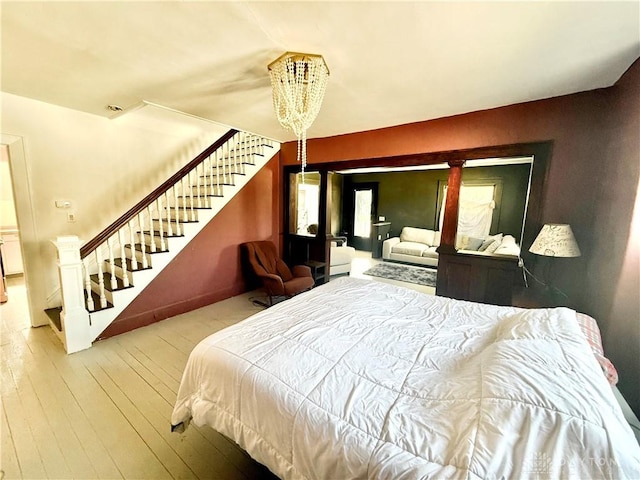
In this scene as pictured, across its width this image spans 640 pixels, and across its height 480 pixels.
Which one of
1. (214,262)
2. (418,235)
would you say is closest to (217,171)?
(214,262)

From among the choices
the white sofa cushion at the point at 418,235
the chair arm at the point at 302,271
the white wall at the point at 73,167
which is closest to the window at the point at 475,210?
the white sofa cushion at the point at 418,235

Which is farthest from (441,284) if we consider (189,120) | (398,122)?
(189,120)

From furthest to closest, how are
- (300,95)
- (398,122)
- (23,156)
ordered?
(398,122), (23,156), (300,95)

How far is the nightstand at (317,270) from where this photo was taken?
4223mm

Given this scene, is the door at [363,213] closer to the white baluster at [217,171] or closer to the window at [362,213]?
the window at [362,213]

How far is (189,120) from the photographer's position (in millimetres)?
3623

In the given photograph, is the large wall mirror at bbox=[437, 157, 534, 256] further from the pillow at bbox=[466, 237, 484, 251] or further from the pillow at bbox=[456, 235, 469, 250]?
the pillow at bbox=[456, 235, 469, 250]

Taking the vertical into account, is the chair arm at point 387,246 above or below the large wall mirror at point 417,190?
below

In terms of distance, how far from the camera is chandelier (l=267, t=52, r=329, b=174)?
1.83 metres

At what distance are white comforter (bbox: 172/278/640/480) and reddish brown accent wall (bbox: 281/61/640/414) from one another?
0.80 meters

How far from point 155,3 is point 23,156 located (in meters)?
2.60

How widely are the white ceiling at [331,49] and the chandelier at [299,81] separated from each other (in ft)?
0.22

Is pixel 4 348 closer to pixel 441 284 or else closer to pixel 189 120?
pixel 189 120

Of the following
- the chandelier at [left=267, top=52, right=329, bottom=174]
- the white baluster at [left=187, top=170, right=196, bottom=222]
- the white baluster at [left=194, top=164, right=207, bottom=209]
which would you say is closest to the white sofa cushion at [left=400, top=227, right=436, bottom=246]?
the white baluster at [left=194, top=164, right=207, bottom=209]
